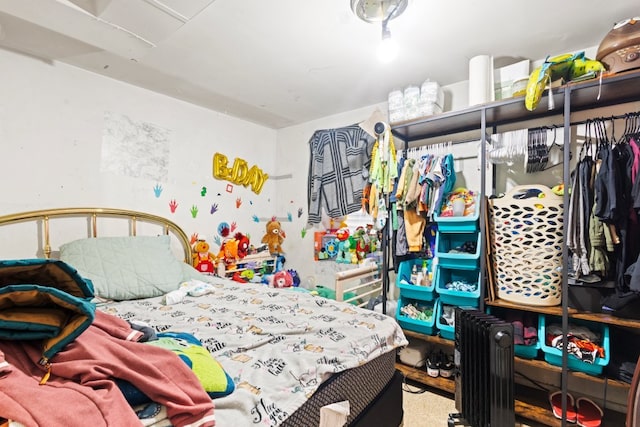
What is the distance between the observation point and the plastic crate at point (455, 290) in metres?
2.03

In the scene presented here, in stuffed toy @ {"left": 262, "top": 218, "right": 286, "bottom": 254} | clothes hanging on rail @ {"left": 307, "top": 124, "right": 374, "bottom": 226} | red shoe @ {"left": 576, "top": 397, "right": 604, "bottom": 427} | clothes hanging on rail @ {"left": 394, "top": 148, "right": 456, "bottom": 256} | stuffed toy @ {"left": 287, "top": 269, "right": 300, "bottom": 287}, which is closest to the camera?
red shoe @ {"left": 576, "top": 397, "right": 604, "bottom": 427}

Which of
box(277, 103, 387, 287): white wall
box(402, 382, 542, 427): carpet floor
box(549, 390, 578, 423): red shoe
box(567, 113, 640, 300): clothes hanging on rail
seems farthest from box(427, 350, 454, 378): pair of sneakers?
box(277, 103, 387, 287): white wall

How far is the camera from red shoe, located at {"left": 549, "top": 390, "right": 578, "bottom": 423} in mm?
1736

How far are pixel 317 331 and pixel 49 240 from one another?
2.05 m

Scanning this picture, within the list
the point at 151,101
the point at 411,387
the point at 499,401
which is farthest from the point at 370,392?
the point at 151,101

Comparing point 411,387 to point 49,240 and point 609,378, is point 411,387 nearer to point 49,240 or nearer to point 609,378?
point 609,378

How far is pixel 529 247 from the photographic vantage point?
1.85 m

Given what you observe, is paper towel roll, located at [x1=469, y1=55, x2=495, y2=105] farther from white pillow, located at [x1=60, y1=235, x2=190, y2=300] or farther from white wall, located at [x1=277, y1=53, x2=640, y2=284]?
white pillow, located at [x1=60, y1=235, x2=190, y2=300]

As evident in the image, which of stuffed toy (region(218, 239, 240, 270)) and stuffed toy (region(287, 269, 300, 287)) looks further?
stuffed toy (region(287, 269, 300, 287))

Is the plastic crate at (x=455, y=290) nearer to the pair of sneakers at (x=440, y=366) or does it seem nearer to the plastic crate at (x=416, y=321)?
the plastic crate at (x=416, y=321)

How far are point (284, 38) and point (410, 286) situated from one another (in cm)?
194

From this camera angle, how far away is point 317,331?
1341 mm

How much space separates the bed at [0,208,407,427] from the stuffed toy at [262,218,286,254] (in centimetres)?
107

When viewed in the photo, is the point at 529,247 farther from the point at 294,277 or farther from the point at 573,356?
the point at 294,277
